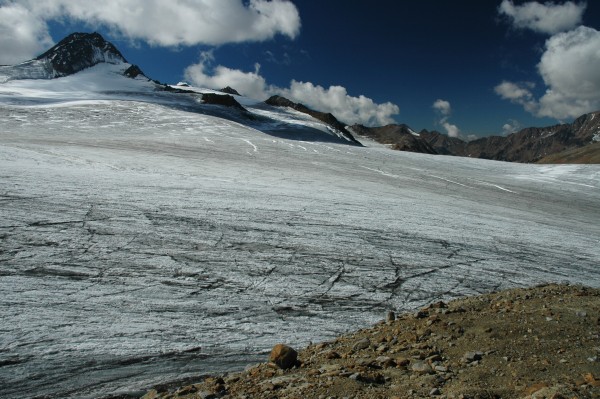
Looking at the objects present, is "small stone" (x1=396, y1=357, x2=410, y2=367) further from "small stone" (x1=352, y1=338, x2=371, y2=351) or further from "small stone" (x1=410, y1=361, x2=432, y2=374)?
"small stone" (x1=352, y1=338, x2=371, y2=351)

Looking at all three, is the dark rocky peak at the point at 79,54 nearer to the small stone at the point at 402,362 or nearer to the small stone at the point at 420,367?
the small stone at the point at 402,362

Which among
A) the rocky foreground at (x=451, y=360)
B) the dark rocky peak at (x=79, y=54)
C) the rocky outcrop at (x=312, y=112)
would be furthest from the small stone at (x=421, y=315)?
the dark rocky peak at (x=79, y=54)

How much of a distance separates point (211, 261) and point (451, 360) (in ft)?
15.9

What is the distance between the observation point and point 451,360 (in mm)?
4398

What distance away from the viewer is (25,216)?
878 centimetres

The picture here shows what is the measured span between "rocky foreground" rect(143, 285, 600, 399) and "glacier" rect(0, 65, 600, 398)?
0.84 meters

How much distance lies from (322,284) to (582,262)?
7.06 metres

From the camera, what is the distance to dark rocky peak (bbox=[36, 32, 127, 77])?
14288cm

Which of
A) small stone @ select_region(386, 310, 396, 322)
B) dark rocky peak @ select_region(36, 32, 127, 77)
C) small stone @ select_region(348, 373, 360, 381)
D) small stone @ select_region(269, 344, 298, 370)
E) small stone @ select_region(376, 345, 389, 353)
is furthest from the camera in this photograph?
dark rocky peak @ select_region(36, 32, 127, 77)

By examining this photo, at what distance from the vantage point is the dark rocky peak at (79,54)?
14288cm

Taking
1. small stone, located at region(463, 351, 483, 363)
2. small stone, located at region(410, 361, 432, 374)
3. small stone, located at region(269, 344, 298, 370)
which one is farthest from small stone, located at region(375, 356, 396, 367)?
small stone, located at region(269, 344, 298, 370)

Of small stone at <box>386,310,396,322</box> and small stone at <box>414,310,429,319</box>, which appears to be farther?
small stone at <box>386,310,396,322</box>

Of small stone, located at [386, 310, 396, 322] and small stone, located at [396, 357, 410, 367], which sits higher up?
small stone, located at [396, 357, 410, 367]

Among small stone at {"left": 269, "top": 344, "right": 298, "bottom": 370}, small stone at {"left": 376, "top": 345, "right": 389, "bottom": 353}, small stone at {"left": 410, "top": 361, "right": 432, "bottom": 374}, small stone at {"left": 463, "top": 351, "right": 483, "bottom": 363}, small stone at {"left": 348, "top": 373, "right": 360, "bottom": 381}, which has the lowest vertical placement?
small stone at {"left": 269, "top": 344, "right": 298, "bottom": 370}
